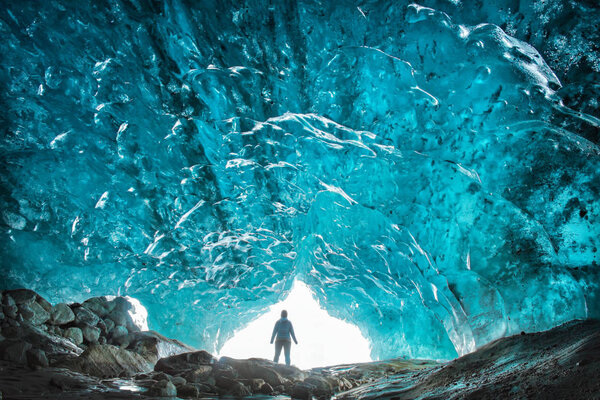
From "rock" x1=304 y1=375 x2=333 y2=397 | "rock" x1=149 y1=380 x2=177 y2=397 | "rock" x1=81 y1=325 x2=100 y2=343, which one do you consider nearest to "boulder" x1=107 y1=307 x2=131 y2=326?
"rock" x1=81 y1=325 x2=100 y2=343

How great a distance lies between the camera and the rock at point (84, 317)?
866cm

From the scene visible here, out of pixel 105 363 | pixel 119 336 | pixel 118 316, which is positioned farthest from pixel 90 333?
pixel 105 363

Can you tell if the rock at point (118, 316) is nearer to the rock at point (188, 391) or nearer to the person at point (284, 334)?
the person at point (284, 334)

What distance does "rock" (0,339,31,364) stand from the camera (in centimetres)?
530

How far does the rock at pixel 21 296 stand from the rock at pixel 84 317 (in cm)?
129

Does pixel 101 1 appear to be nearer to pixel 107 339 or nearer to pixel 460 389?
pixel 107 339

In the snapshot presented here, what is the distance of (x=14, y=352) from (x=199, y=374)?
10.0 ft

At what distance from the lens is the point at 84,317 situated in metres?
8.80

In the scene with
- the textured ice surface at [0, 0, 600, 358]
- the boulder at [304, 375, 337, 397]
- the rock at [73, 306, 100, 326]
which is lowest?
the boulder at [304, 375, 337, 397]

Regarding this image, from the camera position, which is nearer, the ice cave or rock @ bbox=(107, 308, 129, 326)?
the ice cave

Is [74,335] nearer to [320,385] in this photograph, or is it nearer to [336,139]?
[320,385]

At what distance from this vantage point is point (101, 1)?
21.2 feet

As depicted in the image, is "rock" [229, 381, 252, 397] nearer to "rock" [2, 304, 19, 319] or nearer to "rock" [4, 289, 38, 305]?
"rock" [2, 304, 19, 319]

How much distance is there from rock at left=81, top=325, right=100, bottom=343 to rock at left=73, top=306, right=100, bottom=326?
21 cm
